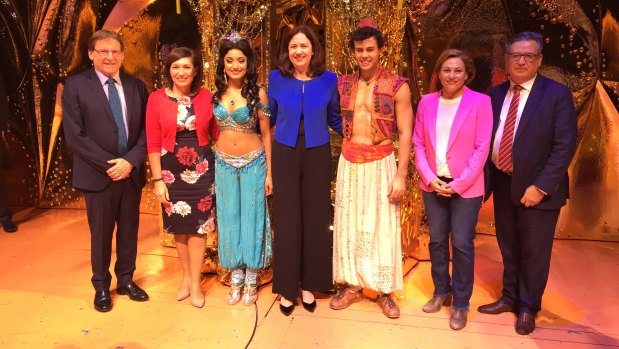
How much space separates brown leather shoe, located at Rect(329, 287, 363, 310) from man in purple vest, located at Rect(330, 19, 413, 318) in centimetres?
14

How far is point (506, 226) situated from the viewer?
349cm

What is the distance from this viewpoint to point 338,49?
3988 mm

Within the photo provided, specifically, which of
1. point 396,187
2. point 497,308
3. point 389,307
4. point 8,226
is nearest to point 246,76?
point 396,187

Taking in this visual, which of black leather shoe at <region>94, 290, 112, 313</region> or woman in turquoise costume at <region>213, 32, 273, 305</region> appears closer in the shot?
woman in turquoise costume at <region>213, 32, 273, 305</region>

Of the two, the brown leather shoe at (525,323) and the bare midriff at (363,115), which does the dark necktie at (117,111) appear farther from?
the brown leather shoe at (525,323)

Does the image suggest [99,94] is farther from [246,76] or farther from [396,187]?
[396,187]

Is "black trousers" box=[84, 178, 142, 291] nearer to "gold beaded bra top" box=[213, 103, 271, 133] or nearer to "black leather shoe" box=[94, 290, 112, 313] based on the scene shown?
"black leather shoe" box=[94, 290, 112, 313]

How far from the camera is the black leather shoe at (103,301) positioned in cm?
365

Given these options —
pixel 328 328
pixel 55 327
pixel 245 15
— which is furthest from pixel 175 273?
pixel 245 15

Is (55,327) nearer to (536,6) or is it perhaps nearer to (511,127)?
(511,127)

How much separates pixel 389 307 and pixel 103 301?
2.08 meters

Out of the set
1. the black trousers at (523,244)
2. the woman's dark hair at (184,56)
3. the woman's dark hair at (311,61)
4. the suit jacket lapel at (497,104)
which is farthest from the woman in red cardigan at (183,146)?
the black trousers at (523,244)

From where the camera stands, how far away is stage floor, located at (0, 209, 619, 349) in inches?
129

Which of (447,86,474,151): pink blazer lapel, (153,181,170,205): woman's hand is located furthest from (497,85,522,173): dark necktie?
(153,181,170,205): woman's hand
